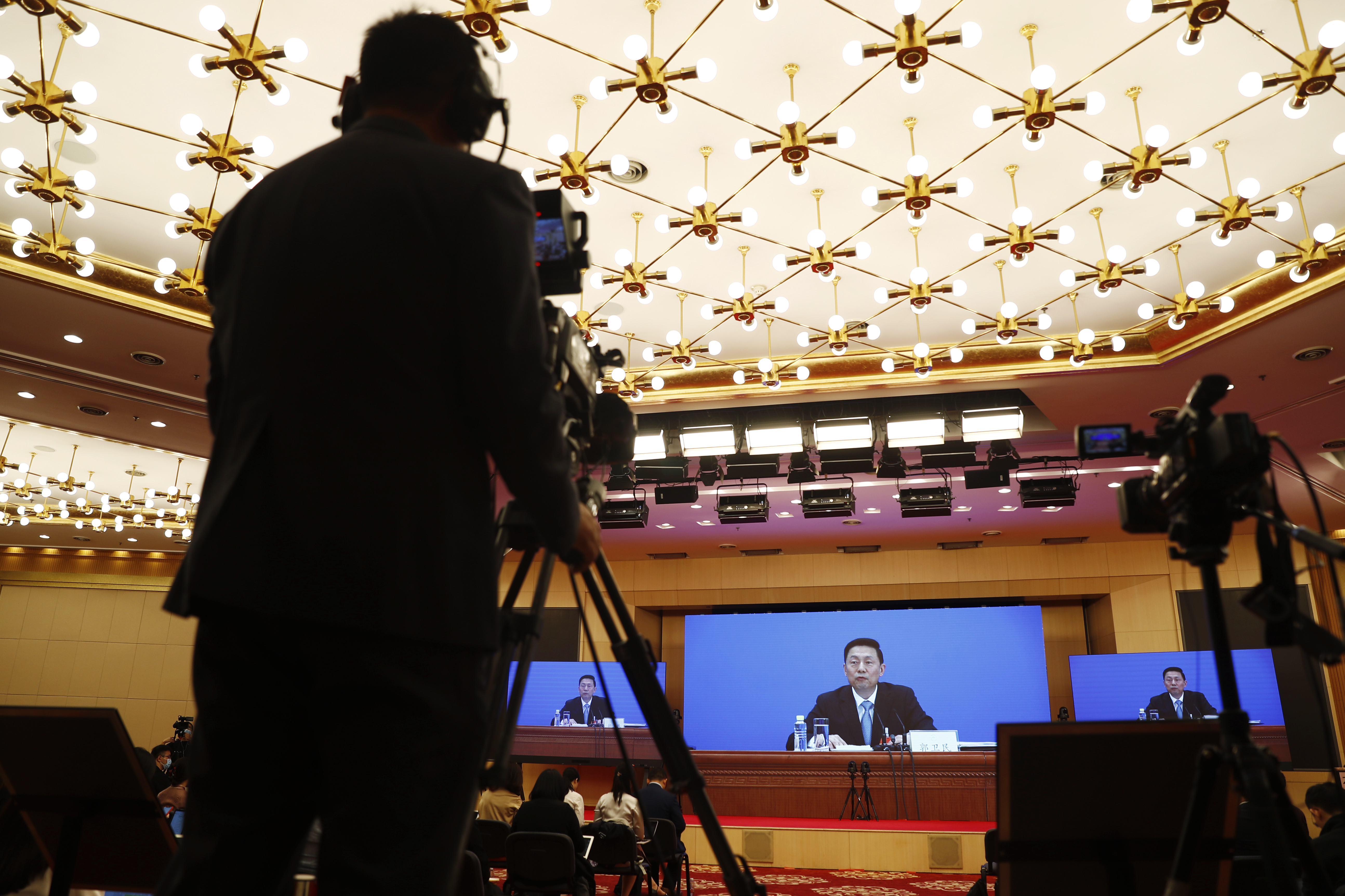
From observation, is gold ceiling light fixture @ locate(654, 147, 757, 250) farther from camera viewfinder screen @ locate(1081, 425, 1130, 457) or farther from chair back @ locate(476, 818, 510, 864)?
chair back @ locate(476, 818, 510, 864)

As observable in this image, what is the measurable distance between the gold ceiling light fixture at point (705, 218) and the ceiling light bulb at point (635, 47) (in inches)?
40.4

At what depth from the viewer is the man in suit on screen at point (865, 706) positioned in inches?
452

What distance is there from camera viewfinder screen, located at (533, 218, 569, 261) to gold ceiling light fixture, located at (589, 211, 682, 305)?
399 cm

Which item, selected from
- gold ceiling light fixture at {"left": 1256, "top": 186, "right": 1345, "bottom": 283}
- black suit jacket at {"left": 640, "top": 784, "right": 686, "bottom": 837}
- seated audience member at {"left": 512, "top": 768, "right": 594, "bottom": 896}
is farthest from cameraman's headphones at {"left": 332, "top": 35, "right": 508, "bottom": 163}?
black suit jacket at {"left": 640, "top": 784, "right": 686, "bottom": 837}

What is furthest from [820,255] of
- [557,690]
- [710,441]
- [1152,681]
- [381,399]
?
[557,690]

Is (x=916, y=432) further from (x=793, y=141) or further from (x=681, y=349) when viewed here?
(x=793, y=141)

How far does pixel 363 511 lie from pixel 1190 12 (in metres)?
3.93

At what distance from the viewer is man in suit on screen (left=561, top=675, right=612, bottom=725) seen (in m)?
11.8

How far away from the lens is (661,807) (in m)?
6.14

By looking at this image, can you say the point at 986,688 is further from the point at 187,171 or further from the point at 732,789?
the point at 187,171

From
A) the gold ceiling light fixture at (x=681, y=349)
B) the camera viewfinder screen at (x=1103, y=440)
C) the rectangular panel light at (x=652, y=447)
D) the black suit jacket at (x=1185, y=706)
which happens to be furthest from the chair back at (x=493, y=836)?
the black suit jacket at (x=1185, y=706)

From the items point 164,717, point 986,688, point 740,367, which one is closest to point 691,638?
point 986,688

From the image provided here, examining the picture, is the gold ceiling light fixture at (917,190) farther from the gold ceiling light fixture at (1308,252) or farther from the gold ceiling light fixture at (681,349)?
the gold ceiling light fixture at (681,349)

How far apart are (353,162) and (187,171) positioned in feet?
15.9
